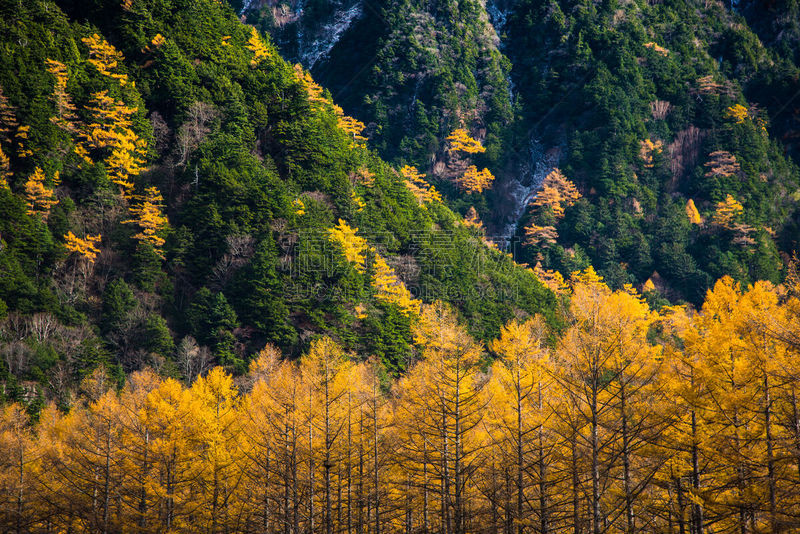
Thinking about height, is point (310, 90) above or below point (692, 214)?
below

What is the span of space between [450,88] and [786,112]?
6240 centimetres

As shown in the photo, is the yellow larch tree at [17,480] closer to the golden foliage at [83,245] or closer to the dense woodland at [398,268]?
the dense woodland at [398,268]

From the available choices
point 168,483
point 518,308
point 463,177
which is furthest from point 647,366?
point 463,177

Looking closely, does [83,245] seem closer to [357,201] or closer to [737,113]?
[357,201]

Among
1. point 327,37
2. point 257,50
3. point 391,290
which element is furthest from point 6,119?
point 327,37

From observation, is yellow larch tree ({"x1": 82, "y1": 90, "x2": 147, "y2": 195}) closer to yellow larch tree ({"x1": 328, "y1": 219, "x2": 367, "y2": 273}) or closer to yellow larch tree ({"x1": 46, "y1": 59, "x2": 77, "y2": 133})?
yellow larch tree ({"x1": 46, "y1": 59, "x2": 77, "y2": 133})

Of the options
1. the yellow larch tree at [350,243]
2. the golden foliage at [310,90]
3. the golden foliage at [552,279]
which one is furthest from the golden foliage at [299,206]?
the golden foliage at [552,279]

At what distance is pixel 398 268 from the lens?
63375 mm

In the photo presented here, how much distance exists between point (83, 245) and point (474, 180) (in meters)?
69.2

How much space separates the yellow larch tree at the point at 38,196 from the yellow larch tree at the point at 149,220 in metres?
5.78

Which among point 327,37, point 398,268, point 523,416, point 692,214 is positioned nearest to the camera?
point 523,416

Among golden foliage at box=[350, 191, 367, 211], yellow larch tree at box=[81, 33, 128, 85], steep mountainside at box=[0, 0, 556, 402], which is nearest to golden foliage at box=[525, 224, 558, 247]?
steep mountainside at box=[0, 0, 556, 402]

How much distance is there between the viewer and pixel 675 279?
93.4 metres

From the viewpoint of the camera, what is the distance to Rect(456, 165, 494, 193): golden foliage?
107 metres
